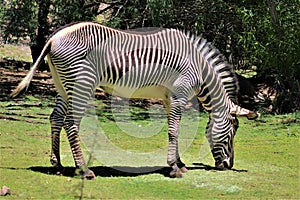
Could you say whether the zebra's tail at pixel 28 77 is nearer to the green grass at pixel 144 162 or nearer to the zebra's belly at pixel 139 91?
the zebra's belly at pixel 139 91

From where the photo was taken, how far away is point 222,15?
18297 millimetres

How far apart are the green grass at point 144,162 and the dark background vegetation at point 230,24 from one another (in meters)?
1.72

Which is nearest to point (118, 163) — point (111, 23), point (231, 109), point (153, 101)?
point (231, 109)

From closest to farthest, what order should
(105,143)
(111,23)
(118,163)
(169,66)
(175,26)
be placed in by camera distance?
(169,66) → (118,163) → (105,143) → (111,23) → (175,26)

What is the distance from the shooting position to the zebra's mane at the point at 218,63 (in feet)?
29.8

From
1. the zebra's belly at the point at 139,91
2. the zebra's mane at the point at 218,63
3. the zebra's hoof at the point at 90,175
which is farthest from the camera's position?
the zebra's mane at the point at 218,63

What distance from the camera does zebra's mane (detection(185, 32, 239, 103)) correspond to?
9.08 metres

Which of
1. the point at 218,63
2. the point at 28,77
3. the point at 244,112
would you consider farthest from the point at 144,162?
the point at 28,77

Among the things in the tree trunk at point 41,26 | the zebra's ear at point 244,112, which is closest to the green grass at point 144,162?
the zebra's ear at point 244,112

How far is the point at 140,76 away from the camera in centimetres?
855

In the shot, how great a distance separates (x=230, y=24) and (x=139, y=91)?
10.2 metres

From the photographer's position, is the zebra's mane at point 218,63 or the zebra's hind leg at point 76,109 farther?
the zebra's mane at point 218,63

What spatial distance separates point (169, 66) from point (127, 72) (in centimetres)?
67

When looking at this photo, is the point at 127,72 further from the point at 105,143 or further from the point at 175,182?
the point at 105,143
